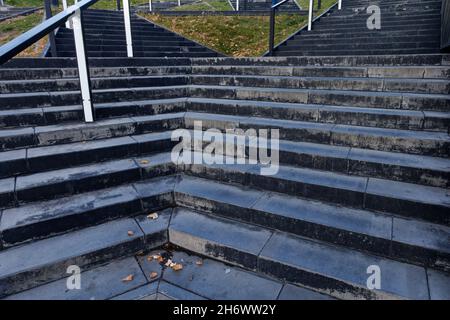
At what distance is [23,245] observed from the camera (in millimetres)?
2580

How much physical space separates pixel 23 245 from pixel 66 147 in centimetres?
120

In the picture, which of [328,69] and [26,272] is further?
[328,69]

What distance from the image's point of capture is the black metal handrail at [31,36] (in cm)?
252

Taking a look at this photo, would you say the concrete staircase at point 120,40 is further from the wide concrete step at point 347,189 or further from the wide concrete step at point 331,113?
the wide concrete step at point 347,189

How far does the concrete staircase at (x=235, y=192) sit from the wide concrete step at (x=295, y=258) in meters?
0.01

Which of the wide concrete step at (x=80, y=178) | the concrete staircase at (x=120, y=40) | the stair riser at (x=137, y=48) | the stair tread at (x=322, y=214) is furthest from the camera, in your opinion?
the concrete staircase at (x=120, y=40)

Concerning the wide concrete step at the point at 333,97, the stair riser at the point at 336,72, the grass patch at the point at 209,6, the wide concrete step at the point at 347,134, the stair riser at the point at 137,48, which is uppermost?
the grass patch at the point at 209,6

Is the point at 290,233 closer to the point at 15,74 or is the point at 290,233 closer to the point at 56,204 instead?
the point at 56,204

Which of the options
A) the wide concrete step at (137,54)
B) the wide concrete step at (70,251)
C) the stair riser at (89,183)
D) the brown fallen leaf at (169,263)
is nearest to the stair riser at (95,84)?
the wide concrete step at (137,54)

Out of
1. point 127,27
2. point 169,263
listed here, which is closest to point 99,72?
point 127,27

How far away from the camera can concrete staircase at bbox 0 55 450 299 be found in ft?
7.79

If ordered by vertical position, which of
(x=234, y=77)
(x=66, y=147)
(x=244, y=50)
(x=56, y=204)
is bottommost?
(x=56, y=204)

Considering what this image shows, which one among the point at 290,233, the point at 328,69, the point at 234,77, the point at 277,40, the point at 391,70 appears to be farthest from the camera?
the point at 277,40
